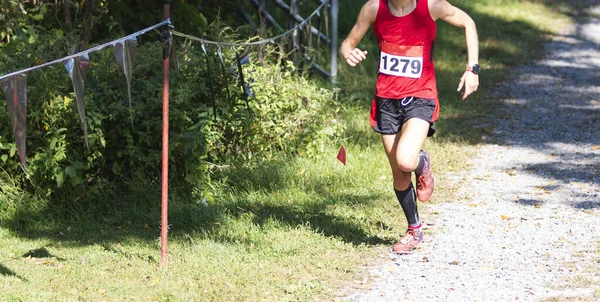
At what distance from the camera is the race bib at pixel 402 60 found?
5246mm

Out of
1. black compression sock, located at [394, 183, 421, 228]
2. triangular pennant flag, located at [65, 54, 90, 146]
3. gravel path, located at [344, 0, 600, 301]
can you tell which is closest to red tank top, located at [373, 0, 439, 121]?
black compression sock, located at [394, 183, 421, 228]

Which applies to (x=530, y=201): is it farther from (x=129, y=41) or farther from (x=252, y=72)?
(x=129, y=41)

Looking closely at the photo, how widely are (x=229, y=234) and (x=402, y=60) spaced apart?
1.77m

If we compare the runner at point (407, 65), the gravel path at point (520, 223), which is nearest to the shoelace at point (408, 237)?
the gravel path at point (520, 223)

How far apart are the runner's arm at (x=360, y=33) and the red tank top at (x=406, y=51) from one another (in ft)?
0.14

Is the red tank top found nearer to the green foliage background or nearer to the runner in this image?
the runner

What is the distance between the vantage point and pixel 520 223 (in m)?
6.27

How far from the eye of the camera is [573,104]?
36.9ft

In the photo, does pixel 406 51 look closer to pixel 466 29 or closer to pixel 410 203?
pixel 466 29

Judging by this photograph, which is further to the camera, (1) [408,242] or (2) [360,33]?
(1) [408,242]

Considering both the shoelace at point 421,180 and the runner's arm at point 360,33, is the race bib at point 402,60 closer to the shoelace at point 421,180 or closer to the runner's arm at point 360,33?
the runner's arm at point 360,33

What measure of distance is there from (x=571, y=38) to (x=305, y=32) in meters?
7.98

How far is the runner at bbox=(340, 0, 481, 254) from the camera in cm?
520

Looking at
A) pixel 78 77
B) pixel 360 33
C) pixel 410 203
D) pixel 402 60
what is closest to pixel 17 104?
pixel 78 77
